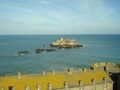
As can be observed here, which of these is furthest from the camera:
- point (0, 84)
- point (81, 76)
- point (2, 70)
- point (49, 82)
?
point (2, 70)

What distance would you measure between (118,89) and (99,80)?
7100 mm

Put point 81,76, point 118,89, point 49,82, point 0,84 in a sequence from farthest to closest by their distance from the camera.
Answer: point 118,89, point 81,76, point 49,82, point 0,84

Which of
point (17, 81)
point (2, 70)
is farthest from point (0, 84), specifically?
point (2, 70)

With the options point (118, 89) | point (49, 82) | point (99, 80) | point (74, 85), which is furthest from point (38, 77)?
point (118, 89)

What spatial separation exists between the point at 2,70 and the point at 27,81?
164ft

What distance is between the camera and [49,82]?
166 feet

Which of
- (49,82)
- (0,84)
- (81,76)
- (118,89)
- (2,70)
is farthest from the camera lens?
(2,70)

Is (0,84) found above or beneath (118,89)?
above

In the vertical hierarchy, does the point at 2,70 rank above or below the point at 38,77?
below

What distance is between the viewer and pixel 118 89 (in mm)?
59625

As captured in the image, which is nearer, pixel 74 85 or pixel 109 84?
pixel 74 85

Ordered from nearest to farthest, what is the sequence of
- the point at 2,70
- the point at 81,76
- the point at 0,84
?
the point at 0,84 < the point at 81,76 < the point at 2,70

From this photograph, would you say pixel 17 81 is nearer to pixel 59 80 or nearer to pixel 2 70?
pixel 59 80

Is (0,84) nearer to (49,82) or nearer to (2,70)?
(49,82)
